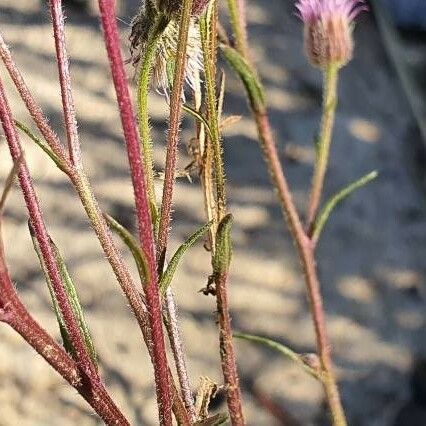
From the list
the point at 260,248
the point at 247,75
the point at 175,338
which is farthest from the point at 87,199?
the point at 260,248

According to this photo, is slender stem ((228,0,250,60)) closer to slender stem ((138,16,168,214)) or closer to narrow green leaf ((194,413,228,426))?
slender stem ((138,16,168,214))

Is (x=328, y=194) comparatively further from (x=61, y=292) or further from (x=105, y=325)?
(x=61, y=292)

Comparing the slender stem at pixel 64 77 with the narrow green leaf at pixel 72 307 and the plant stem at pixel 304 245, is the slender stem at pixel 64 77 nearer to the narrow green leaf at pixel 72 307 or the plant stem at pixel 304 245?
the narrow green leaf at pixel 72 307

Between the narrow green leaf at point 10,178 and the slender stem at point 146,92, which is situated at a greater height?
the slender stem at point 146,92

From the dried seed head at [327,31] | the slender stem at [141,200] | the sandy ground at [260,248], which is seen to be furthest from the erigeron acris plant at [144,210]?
the sandy ground at [260,248]

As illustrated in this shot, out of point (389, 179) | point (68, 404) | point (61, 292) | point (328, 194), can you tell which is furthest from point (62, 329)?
point (389, 179)

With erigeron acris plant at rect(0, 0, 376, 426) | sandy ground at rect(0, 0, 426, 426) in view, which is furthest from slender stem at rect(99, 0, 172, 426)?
sandy ground at rect(0, 0, 426, 426)
